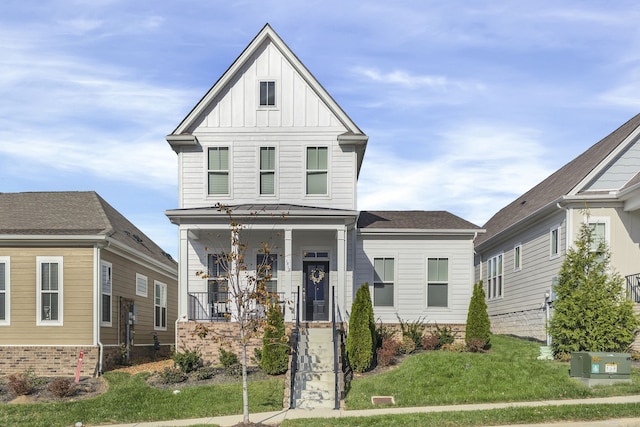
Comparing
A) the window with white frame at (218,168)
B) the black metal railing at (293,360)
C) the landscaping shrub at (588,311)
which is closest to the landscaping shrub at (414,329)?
the black metal railing at (293,360)

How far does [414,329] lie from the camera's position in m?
23.2

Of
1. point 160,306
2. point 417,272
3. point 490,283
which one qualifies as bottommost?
point 160,306

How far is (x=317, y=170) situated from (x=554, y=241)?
8.37 meters

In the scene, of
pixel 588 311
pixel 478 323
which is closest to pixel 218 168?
pixel 478 323

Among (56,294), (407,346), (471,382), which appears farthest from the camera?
(56,294)

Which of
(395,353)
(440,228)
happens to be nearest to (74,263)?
(395,353)

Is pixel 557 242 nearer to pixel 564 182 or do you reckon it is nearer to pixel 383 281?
pixel 564 182

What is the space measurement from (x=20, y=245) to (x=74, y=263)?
1735 mm

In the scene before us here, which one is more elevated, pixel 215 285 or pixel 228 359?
pixel 215 285

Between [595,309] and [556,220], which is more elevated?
[556,220]

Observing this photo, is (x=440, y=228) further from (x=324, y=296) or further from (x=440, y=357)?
(x=440, y=357)

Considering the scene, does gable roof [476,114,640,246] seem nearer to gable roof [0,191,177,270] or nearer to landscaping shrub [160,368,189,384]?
landscaping shrub [160,368,189,384]

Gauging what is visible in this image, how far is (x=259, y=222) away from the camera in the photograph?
75.2 feet

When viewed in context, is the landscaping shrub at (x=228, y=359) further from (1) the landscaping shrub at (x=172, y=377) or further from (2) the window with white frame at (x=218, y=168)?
(2) the window with white frame at (x=218, y=168)
